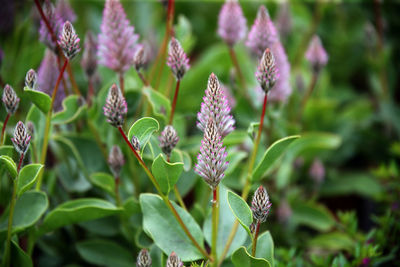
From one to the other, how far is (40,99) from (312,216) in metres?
0.87

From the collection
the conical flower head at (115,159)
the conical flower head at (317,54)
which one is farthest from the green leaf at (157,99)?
the conical flower head at (317,54)

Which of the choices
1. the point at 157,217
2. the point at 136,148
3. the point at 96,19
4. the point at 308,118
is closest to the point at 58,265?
the point at 157,217

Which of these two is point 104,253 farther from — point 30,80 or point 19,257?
point 30,80

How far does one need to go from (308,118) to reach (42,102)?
1035 mm

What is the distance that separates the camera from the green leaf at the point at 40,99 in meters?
0.76

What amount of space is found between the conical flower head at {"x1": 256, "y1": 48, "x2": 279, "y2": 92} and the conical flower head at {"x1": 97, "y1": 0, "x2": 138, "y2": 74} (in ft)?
0.99

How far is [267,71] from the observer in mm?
751

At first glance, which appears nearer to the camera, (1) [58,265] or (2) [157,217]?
(2) [157,217]

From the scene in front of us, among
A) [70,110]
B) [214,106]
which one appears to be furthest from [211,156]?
[70,110]

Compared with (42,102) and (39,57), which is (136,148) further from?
(39,57)

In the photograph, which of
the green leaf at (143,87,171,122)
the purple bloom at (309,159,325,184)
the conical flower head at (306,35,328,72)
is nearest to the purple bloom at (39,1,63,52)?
the green leaf at (143,87,171,122)

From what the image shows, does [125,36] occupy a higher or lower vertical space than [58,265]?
higher

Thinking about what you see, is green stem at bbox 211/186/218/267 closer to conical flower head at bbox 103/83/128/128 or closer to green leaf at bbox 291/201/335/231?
conical flower head at bbox 103/83/128/128

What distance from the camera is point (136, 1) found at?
2162 mm
